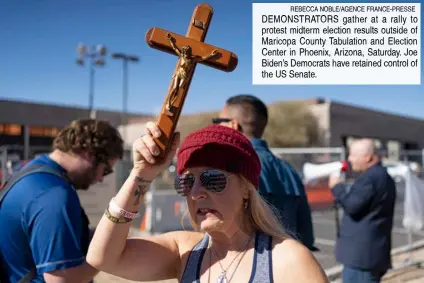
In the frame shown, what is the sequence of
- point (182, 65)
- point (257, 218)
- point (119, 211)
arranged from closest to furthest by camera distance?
point (182, 65) → point (119, 211) → point (257, 218)

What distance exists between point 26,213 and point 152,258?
1.94ft

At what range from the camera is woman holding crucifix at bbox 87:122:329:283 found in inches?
51.2

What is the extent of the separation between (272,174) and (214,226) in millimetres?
1221

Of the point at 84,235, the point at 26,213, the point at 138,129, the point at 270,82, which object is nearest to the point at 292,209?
the point at 270,82

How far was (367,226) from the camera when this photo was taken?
3.57m

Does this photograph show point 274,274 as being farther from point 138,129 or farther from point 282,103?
point 138,129

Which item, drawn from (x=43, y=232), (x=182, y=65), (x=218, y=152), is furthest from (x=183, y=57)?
(x=43, y=232)

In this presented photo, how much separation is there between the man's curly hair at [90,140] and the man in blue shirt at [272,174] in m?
0.69

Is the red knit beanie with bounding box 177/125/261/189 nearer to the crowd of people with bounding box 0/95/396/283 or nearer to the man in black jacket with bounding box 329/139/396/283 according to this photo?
the crowd of people with bounding box 0/95/396/283

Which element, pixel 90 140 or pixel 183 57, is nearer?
pixel 183 57

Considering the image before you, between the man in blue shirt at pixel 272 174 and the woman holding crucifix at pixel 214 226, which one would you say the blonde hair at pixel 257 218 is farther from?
the man in blue shirt at pixel 272 174

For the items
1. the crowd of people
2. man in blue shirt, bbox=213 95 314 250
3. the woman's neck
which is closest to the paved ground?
man in blue shirt, bbox=213 95 314 250

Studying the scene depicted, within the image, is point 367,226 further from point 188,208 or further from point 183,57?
point 183,57

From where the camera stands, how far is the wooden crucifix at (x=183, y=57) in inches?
45.7
